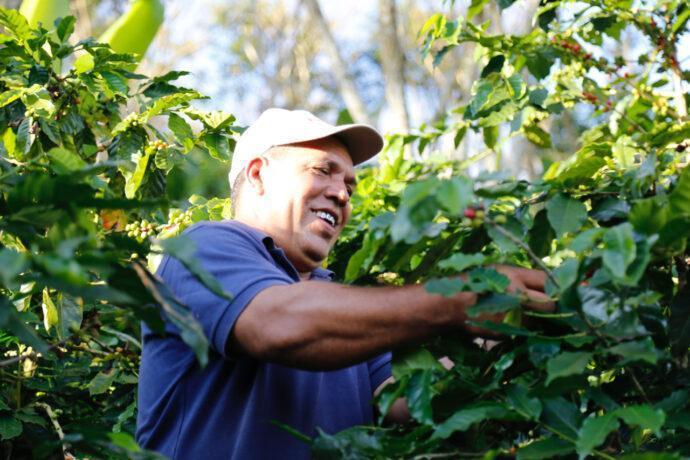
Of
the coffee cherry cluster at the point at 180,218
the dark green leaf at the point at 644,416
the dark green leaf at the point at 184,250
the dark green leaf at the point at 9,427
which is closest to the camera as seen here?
the dark green leaf at the point at 184,250

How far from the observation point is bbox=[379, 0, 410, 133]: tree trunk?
11.2 metres

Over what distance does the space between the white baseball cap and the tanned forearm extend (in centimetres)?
87

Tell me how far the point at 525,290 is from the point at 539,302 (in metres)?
0.03

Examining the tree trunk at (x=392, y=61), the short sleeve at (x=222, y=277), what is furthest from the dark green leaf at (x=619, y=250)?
the tree trunk at (x=392, y=61)

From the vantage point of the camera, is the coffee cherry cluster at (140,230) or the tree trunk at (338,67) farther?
the tree trunk at (338,67)

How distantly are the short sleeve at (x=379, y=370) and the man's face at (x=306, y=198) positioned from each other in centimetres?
29

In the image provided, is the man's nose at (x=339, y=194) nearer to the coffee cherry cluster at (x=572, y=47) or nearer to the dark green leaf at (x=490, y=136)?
the dark green leaf at (x=490, y=136)

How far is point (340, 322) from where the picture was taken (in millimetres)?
1873

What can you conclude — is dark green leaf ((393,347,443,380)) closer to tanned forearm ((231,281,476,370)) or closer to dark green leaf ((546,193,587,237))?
tanned forearm ((231,281,476,370))

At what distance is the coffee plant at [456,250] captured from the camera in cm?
153

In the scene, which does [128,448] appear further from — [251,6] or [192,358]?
[251,6]

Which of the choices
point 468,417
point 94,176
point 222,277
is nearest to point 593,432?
point 468,417

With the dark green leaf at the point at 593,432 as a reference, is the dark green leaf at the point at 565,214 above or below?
above

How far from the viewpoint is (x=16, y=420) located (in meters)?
2.95
